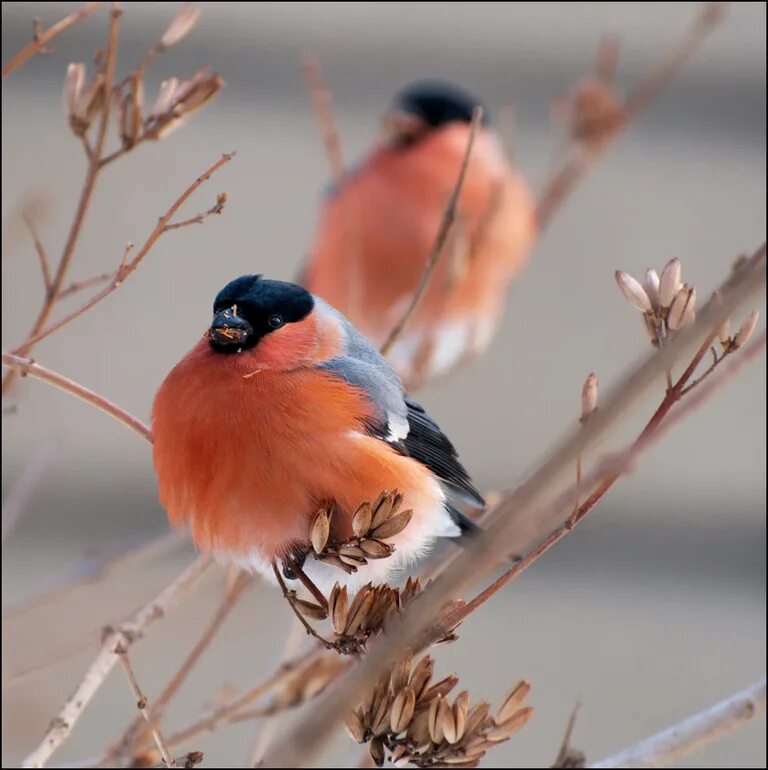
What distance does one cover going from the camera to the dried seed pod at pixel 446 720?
1.33 ft

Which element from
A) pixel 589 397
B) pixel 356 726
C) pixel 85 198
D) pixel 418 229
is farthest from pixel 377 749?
pixel 418 229

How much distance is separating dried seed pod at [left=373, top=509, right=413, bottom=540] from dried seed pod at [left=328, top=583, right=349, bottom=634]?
26 millimetres

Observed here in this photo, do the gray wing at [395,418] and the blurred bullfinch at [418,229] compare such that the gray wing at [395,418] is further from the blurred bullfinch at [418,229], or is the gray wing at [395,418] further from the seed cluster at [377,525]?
the blurred bullfinch at [418,229]

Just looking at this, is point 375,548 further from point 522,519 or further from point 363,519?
point 522,519

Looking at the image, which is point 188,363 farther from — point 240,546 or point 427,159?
point 427,159

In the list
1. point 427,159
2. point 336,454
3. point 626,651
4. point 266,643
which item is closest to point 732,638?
point 626,651

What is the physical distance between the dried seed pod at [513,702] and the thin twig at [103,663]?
17 centimetres

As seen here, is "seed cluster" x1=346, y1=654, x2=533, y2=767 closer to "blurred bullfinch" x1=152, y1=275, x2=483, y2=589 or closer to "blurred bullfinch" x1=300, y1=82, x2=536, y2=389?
"blurred bullfinch" x1=152, y1=275, x2=483, y2=589

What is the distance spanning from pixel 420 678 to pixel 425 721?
0.05 ft

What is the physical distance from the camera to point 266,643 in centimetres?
162

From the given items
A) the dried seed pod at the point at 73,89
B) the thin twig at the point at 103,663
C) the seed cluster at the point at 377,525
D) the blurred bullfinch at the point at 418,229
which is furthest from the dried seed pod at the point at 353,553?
the blurred bullfinch at the point at 418,229

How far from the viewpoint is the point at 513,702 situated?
43 cm

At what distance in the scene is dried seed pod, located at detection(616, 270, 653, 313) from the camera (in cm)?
41

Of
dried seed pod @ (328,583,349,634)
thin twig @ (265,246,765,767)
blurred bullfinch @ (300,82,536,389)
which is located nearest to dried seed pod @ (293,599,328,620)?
dried seed pod @ (328,583,349,634)
